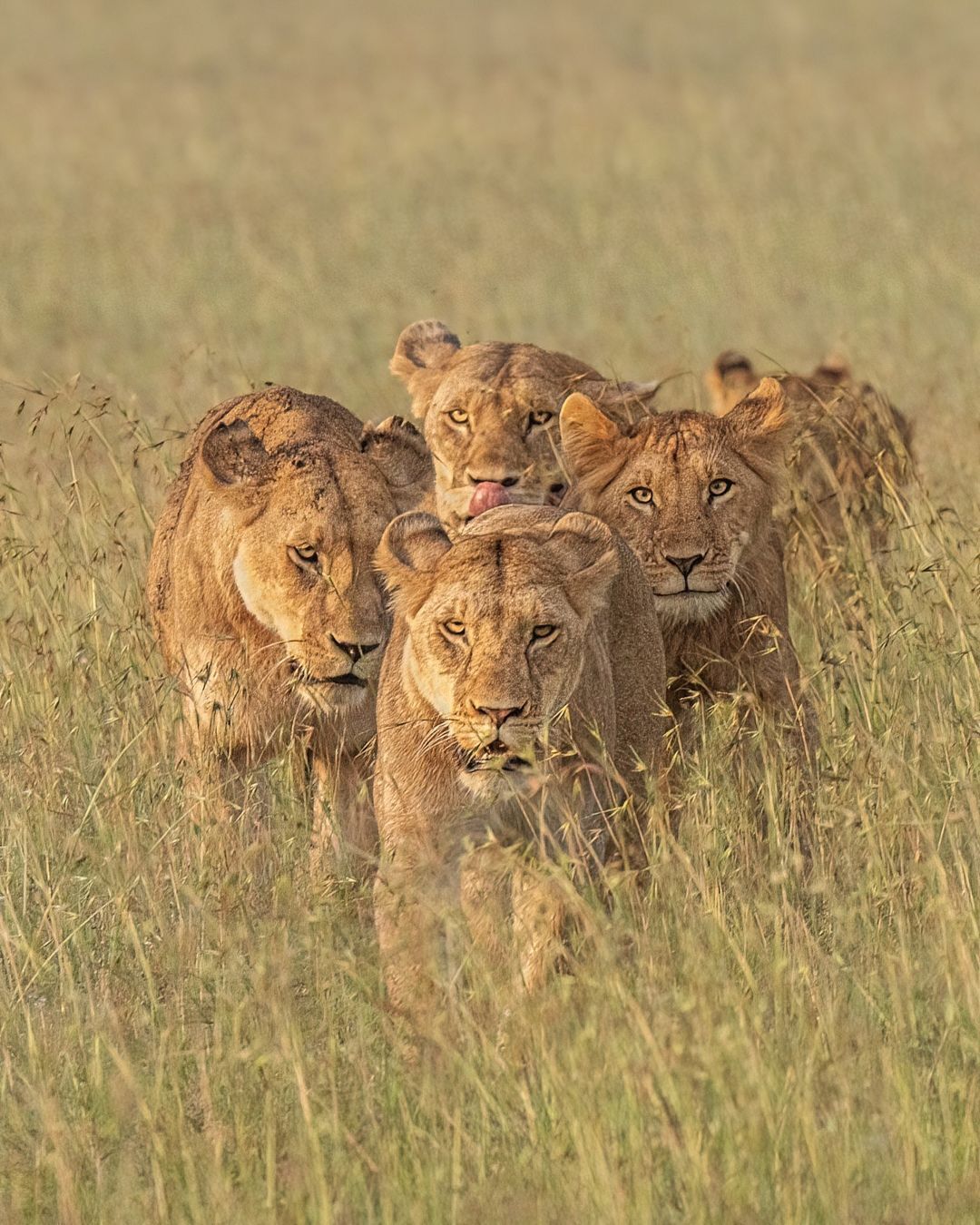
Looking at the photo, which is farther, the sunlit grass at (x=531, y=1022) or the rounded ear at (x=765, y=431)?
the rounded ear at (x=765, y=431)

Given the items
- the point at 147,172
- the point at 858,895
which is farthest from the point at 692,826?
the point at 147,172

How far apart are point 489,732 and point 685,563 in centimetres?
150

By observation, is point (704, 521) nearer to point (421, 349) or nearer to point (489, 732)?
point (489, 732)

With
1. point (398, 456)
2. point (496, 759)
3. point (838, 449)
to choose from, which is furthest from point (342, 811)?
point (838, 449)

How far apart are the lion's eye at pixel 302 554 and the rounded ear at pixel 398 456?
1.01 ft

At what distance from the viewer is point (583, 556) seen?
16.4ft

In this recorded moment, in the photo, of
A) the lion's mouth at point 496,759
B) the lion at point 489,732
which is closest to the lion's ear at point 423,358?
the lion at point 489,732

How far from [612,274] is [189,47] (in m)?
31.9

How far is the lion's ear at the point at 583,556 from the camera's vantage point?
16.0ft

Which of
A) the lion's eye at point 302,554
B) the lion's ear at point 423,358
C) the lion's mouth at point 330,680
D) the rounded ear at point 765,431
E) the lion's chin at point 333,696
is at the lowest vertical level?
the lion's chin at point 333,696

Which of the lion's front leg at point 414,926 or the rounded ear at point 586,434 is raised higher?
the rounded ear at point 586,434

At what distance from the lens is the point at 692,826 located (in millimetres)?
5406

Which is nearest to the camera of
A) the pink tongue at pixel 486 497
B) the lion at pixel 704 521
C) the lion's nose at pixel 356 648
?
the lion's nose at pixel 356 648

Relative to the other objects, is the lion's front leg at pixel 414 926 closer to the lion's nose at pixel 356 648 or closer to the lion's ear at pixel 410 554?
the lion's ear at pixel 410 554
